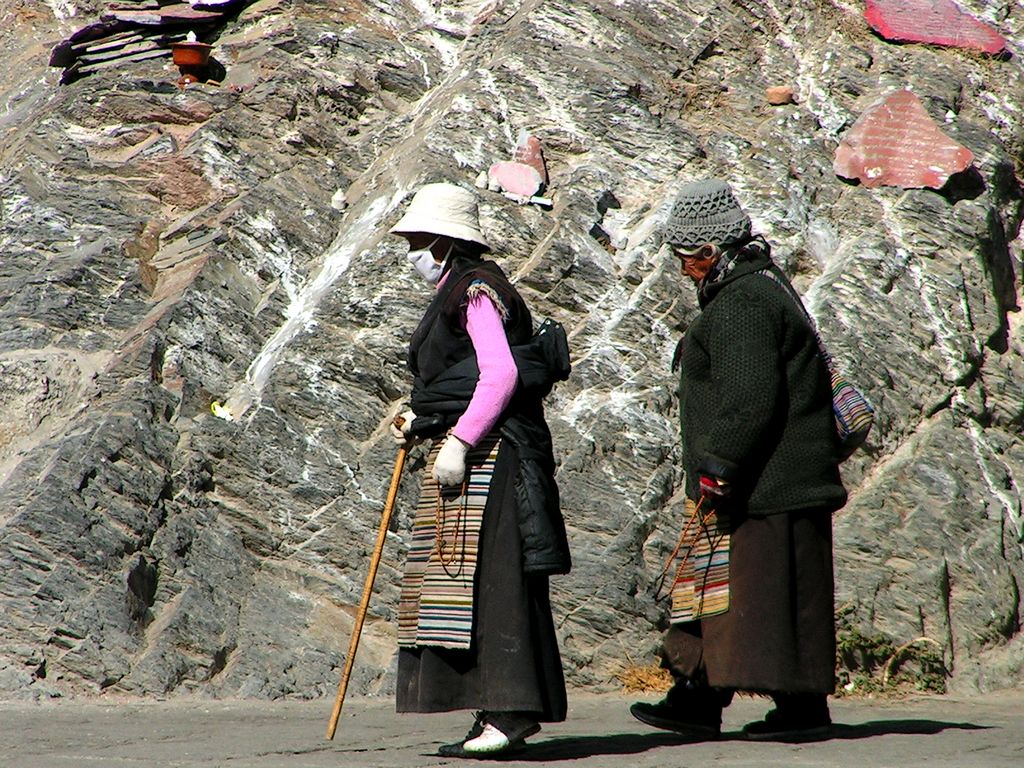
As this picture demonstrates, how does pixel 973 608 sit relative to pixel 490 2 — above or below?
below

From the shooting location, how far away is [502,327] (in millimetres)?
3816

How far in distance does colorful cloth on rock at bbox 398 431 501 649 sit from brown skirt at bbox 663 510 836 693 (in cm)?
80

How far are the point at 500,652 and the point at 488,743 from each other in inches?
10.6

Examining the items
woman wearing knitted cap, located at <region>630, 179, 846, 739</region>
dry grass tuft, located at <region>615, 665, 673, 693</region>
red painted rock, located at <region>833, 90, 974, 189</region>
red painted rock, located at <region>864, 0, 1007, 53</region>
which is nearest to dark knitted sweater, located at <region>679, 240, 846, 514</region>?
woman wearing knitted cap, located at <region>630, 179, 846, 739</region>

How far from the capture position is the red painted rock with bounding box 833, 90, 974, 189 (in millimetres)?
7059

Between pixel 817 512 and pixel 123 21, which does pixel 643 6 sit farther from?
pixel 817 512

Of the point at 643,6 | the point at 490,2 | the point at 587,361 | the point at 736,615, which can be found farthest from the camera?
the point at 490,2

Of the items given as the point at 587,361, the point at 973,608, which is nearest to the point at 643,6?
the point at 587,361

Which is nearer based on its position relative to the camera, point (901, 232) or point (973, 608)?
point (973, 608)

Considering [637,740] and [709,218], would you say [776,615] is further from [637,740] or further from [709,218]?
[709,218]

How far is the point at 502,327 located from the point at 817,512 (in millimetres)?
1172

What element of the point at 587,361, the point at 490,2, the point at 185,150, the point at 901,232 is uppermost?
the point at 490,2

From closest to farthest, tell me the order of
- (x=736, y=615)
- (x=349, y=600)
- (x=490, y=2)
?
(x=736, y=615) < (x=349, y=600) < (x=490, y=2)

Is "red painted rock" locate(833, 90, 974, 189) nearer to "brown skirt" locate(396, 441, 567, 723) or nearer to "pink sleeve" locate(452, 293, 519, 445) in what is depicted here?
"pink sleeve" locate(452, 293, 519, 445)
